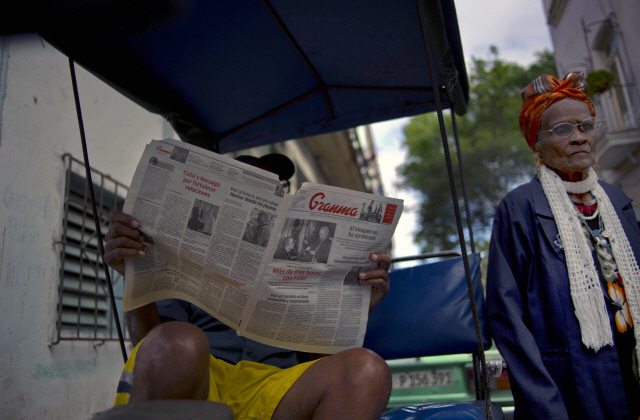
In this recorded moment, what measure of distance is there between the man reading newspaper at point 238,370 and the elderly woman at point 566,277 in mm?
571

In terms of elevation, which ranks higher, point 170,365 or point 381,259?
point 381,259

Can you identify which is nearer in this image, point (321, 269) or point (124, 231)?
point (124, 231)

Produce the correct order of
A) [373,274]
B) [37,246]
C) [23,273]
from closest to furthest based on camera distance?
1. [373,274]
2. [23,273]
3. [37,246]

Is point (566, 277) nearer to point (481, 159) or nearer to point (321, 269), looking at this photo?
point (321, 269)

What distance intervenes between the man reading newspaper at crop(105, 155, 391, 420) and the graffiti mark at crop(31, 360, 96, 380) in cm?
119

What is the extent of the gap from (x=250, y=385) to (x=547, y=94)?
1.73 metres

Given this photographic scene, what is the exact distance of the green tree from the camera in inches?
632

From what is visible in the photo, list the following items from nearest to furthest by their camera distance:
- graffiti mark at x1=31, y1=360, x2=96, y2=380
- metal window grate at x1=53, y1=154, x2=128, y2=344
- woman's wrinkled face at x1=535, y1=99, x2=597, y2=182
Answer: woman's wrinkled face at x1=535, y1=99, x2=597, y2=182
graffiti mark at x1=31, y1=360, x2=96, y2=380
metal window grate at x1=53, y1=154, x2=128, y2=344

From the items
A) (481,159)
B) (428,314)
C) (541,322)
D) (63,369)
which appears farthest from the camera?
(481,159)

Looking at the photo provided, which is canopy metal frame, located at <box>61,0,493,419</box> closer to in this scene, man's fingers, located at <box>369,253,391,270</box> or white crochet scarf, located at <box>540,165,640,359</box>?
man's fingers, located at <box>369,253,391,270</box>

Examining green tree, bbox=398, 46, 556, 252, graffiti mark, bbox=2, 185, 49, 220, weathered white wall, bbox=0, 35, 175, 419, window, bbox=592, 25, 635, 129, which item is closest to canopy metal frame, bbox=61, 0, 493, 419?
weathered white wall, bbox=0, 35, 175, 419

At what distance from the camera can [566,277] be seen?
1.71 meters

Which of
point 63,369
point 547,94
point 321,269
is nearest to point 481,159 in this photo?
point 547,94

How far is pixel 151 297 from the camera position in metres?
1.39
